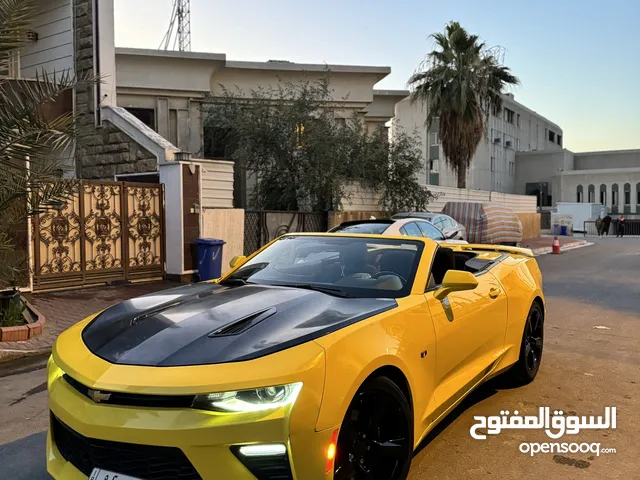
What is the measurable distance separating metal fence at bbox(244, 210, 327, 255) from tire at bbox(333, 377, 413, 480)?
11.7 metres

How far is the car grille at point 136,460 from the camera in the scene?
234 centimetres

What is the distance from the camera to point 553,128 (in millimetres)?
78500

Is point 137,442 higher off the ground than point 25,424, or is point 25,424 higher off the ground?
point 137,442

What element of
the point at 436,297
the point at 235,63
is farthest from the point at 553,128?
the point at 436,297

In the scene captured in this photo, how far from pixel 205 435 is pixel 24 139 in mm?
5517

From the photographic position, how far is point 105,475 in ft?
8.09

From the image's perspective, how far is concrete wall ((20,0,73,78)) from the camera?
14086 millimetres

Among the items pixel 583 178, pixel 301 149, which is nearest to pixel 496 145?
pixel 583 178

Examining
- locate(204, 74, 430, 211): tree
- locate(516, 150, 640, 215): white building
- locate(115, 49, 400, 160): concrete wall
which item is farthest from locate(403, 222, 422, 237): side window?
locate(516, 150, 640, 215): white building

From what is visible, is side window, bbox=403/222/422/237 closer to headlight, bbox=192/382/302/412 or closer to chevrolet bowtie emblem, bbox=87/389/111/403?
headlight, bbox=192/382/302/412

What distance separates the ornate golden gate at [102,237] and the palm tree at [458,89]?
1809 cm

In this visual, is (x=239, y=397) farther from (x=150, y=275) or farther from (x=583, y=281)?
(x=583, y=281)

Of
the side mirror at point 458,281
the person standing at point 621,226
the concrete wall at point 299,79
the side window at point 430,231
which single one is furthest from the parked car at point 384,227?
the person standing at point 621,226

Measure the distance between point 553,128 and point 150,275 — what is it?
77.2 metres
